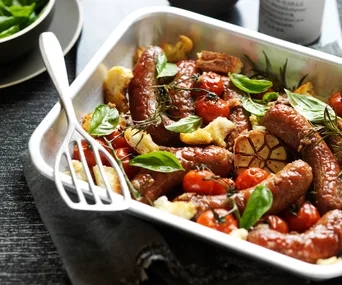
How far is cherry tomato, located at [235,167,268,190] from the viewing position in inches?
80.4

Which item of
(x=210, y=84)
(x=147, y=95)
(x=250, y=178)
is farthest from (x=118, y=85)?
(x=250, y=178)

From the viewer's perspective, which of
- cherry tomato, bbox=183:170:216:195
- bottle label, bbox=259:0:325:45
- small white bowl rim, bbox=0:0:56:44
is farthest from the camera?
bottle label, bbox=259:0:325:45

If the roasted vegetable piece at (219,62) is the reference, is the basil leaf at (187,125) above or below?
below

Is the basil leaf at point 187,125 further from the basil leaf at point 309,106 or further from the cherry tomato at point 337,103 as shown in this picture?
the cherry tomato at point 337,103

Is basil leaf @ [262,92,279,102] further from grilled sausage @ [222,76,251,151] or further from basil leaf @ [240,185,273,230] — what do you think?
basil leaf @ [240,185,273,230]

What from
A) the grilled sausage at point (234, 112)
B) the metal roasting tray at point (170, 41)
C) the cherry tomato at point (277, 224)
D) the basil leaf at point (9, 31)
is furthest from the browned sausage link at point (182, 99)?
the basil leaf at point (9, 31)

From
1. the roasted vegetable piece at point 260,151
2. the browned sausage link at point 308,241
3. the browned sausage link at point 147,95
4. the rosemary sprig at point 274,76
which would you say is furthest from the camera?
the rosemary sprig at point 274,76

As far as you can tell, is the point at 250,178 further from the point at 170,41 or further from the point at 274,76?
the point at 170,41

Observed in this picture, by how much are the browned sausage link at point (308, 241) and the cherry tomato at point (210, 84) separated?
0.69m

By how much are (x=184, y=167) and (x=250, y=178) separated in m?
0.21

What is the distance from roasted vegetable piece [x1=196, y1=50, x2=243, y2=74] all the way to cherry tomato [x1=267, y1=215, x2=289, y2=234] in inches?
29.4

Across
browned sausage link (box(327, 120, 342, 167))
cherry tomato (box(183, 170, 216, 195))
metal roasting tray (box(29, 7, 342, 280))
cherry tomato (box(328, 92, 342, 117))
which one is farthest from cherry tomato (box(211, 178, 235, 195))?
cherry tomato (box(328, 92, 342, 117))

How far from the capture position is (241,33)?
2.49 meters

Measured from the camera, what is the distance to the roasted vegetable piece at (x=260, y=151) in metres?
2.13
